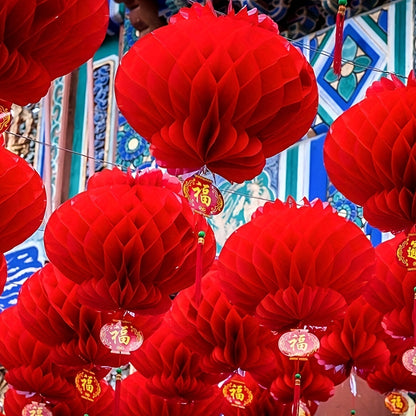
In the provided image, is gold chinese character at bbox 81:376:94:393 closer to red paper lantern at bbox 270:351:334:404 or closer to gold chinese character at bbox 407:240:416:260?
red paper lantern at bbox 270:351:334:404

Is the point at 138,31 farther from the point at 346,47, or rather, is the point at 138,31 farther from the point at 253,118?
the point at 253,118

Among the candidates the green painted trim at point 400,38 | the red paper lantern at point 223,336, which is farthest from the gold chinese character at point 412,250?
the green painted trim at point 400,38

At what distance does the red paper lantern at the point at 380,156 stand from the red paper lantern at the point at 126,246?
20.7 inches

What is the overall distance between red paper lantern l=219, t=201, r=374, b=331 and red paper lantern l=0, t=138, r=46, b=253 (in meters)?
0.77

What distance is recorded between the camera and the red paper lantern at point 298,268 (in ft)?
9.98

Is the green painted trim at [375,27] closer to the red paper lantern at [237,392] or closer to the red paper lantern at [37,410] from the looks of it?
the red paper lantern at [237,392]

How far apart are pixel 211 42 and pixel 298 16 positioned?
113 inches

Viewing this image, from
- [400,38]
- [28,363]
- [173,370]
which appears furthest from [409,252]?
[400,38]

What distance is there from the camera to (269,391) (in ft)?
12.2

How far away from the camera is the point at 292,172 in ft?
17.0

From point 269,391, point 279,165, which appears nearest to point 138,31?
point 279,165

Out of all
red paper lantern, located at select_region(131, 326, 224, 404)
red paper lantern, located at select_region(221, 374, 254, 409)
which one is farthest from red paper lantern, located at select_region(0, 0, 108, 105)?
red paper lantern, located at select_region(221, 374, 254, 409)

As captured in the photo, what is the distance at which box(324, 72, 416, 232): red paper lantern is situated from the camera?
280 cm

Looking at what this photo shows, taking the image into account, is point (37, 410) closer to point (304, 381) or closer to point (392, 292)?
point (304, 381)
